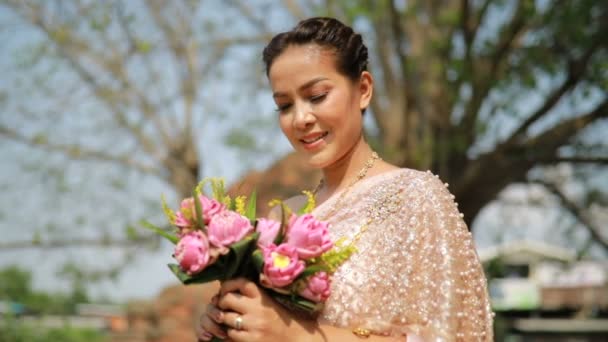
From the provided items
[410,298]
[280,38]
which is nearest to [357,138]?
[280,38]

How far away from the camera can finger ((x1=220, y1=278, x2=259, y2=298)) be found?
2086 mm

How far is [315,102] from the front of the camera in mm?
2410

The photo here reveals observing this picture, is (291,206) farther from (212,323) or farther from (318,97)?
(212,323)

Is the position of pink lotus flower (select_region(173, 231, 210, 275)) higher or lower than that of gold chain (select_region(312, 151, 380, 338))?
lower

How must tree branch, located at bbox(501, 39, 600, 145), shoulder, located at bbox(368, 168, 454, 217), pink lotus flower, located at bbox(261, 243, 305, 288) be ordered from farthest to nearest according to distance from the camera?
tree branch, located at bbox(501, 39, 600, 145)
shoulder, located at bbox(368, 168, 454, 217)
pink lotus flower, located at bbox(261, 243, 305, 288)

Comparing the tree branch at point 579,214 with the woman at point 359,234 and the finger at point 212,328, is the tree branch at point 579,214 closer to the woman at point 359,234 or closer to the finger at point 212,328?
the woman at point 359,234

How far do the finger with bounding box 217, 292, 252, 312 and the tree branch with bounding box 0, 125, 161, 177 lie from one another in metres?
9.67

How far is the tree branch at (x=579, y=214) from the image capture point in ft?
35.8

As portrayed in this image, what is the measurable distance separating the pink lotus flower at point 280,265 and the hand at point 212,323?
0.17 m

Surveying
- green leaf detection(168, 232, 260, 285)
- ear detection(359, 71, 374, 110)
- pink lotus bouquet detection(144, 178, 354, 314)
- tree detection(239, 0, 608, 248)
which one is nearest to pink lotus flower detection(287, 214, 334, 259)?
pink lotus bouquet detection(144, 178, 354, 314)

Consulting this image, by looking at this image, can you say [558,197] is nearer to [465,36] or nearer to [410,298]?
[465,36]

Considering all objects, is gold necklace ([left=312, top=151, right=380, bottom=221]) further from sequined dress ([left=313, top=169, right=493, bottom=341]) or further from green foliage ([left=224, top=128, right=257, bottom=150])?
green foliage ([left=224, top=128, right=257, bottom=150])

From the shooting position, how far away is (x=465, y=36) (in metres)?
8.81

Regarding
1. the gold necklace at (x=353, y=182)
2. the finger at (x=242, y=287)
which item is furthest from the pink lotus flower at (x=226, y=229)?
the gold necklace at (x=353, y=182)
